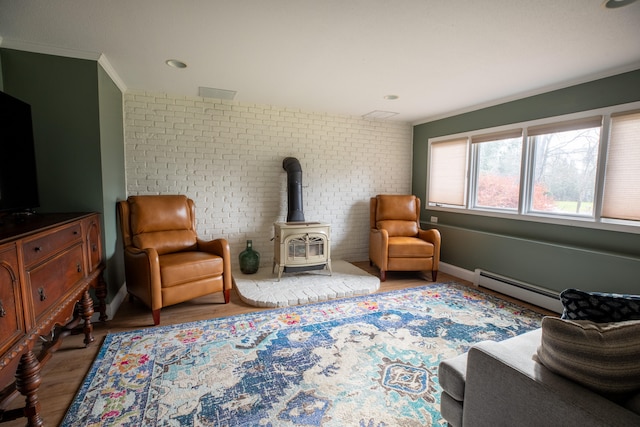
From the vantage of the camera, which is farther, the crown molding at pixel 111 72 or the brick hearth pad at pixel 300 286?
the brick hearth pad at pixel 300 286

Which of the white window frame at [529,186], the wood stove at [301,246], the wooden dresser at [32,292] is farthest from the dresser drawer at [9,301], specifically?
the white window frame at [529,186]

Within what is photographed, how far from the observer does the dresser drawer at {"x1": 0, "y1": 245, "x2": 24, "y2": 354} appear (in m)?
1.19

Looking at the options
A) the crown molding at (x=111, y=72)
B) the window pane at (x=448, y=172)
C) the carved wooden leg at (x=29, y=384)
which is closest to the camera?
the carved wooden leg at (x=29, y=384)

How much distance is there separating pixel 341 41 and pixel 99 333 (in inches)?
117

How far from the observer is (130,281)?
9.26ft

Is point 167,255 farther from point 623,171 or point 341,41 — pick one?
point 623,171

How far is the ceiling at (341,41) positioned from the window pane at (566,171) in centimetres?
56

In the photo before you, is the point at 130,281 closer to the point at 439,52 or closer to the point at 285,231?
the point at 285,231

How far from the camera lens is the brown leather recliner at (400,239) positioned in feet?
12.0

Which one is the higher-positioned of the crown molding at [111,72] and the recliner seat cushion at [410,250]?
the crown molding at [111,72]

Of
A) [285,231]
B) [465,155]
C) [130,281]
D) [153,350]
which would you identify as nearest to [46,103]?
[130,281]

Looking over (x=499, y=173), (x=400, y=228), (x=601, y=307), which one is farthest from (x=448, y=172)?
(x=601, y=307)

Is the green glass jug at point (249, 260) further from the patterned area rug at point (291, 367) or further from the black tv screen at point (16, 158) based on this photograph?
the black tv screen at point (16, 158)

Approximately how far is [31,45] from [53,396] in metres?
2.47
